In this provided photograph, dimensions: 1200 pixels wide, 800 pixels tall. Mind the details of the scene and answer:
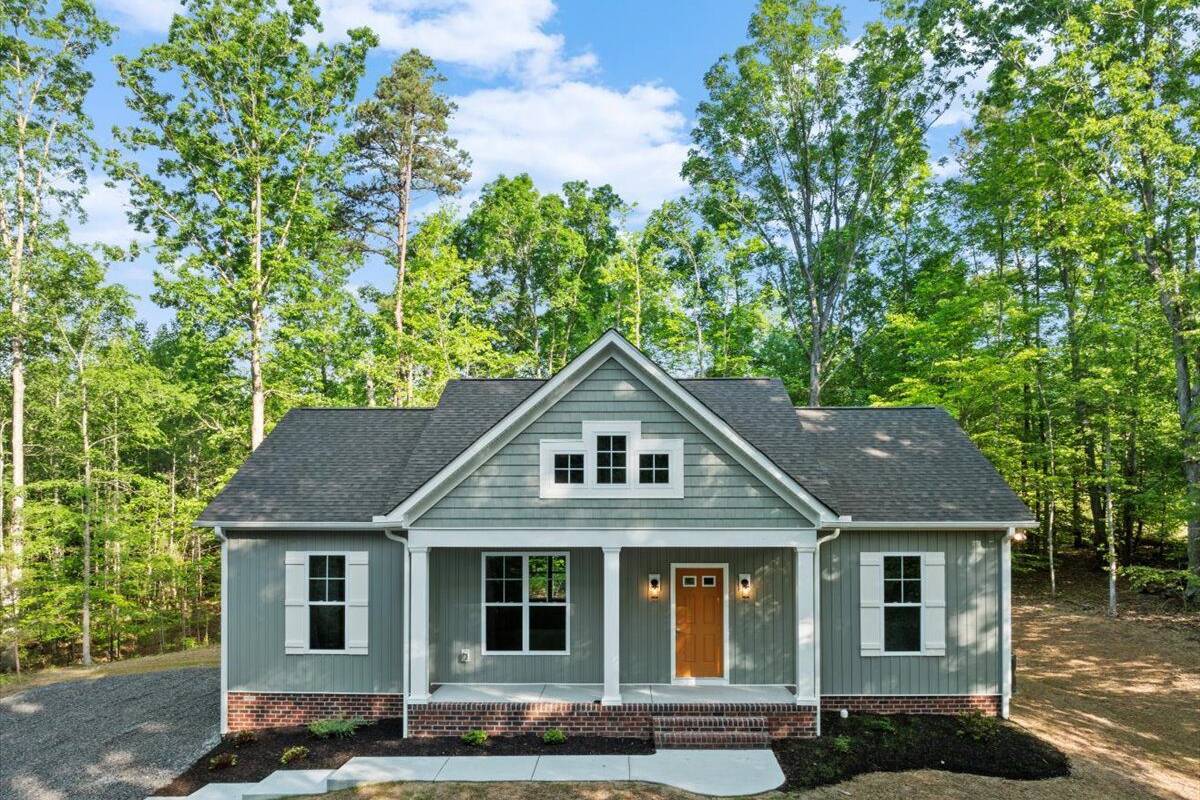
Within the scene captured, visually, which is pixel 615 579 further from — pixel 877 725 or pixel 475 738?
pixel 877 725

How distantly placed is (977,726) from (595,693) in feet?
18.3

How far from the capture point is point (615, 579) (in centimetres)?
982

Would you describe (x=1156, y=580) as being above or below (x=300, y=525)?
below

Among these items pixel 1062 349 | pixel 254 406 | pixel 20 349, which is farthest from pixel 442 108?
pixel 1062 349

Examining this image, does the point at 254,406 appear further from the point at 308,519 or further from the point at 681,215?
the point at 681,215

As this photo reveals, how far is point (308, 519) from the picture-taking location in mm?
10344

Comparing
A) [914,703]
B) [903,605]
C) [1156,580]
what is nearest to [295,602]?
[903,605]

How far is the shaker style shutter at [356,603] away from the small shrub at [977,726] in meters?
8.94

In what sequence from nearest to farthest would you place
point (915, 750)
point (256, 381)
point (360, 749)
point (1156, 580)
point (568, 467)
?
point (915, 750) → point (360, 749) → point (568, 467) → point (1156, 580) → point (256, 381)

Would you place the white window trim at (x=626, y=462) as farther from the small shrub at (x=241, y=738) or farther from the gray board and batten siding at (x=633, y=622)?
the small shrub at (x=241, y=738)

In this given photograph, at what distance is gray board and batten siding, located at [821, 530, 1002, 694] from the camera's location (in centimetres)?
1034

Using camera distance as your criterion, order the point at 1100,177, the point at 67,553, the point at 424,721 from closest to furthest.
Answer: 1. the point at 424,721
2. the point at 1100,177
3. the point at 67,553

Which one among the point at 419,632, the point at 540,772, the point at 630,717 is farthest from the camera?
the point at 419,632

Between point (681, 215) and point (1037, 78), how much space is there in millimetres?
11709
